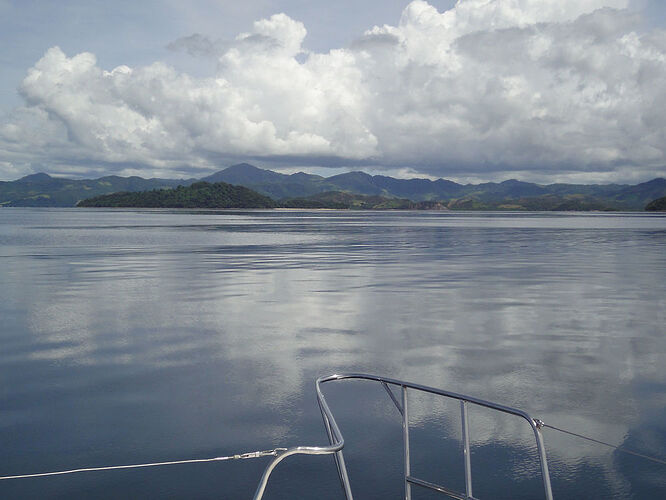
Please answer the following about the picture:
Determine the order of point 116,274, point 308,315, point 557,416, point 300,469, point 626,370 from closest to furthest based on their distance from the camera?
point 300,469 → point 557,416 → point 626,370 → point 308,315 → point 116,274

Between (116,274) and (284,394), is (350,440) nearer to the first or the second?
(284,394)

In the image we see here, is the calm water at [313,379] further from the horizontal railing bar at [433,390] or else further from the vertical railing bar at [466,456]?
the vertical railing bar at [466,456]

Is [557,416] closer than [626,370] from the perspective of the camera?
Yes

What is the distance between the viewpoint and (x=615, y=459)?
9.68 m

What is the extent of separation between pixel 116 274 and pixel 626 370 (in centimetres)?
2869

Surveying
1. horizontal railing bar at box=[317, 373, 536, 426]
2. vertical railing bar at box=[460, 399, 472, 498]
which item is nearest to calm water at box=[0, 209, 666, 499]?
horizontal railing bar at box=[317, 373, 536, 426]

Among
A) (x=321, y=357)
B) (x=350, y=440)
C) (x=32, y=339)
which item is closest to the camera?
(x=350, y=440)

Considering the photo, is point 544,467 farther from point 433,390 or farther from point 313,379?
point 313,379

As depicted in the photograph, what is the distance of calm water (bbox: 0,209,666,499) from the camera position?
362 inches

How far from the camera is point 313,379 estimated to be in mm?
13938

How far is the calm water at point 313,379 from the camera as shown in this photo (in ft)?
30.1

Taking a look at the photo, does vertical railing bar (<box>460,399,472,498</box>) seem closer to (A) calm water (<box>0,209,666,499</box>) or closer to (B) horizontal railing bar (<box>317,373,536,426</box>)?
(B) horizontal railing bar (<box>317,373,536,426</box>)

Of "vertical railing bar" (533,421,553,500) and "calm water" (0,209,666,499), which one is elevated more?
"vertical railing bar" (533,421,553,500)

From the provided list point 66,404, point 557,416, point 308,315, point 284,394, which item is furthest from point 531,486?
point 308,315
